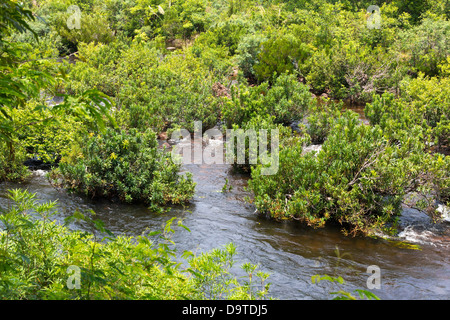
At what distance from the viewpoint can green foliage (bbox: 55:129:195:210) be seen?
30.4ft

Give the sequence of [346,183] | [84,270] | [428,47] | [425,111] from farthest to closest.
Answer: [428,47] → [425,111] → [346,183] → [84,270]

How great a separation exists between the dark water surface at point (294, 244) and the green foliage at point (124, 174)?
32cm

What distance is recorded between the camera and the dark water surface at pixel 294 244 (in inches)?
251

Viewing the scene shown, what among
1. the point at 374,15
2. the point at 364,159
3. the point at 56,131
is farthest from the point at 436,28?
the point at 56,131

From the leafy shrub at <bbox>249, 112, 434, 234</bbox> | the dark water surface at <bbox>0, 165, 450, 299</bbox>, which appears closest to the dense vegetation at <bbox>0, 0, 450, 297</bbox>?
the leafy shrub at <bbox>249, 112, 434, 234</bbox>

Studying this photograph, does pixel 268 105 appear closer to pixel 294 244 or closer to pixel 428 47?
pixel 294 244

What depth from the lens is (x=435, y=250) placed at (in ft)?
25.6

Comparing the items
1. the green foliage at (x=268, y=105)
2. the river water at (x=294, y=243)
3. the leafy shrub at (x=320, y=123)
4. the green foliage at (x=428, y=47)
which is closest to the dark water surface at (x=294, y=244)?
the river water at (x=294, y=243)

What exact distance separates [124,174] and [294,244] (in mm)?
4172

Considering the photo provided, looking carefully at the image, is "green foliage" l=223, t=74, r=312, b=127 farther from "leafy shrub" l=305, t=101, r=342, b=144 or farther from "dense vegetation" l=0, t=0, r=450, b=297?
"leafy shrub" l=305, t=101, r=342, b=144

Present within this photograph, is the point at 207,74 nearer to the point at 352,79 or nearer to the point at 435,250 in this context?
the point at 352,79

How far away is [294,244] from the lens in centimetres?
790

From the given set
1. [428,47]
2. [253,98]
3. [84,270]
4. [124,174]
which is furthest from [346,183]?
[428,47]

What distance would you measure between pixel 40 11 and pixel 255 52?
13.9 m
